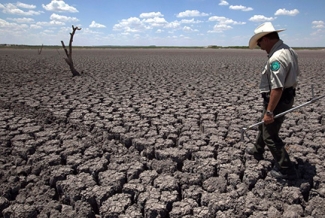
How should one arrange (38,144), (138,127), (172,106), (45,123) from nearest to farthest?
(38,144) → (138,127) → (45,123) → (172,106)

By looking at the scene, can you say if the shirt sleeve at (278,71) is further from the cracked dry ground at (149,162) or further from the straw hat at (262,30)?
the cracked dry ground at (149,162)

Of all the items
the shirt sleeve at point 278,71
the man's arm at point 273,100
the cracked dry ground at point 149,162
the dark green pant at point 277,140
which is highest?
the shirt sleeve at point 278,71

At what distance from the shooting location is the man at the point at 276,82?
Answer: 7.25 feet

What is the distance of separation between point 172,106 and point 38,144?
8.86ft

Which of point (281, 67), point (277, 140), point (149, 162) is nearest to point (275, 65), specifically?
point (281, 67)

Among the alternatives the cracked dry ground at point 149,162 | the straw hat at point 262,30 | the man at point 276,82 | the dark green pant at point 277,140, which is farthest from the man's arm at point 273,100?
the cracked dry ground at point 149,162

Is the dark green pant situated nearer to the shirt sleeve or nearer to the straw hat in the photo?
the shirt sleeve

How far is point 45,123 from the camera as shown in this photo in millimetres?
4406

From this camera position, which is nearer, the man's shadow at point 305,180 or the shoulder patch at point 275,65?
the shoulder patch at point 275,65

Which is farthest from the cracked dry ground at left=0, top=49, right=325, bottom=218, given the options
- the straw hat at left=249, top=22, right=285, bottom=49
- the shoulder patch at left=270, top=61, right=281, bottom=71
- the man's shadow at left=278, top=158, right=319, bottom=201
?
the straw hat at left=249, top=22, right=285, bottom=49

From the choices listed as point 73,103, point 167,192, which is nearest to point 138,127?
point 167,192

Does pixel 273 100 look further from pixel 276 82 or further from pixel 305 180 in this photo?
pixel 305 180

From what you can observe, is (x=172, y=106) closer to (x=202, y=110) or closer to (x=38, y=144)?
(x=202, y=110)

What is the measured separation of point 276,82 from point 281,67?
0.43 feet
